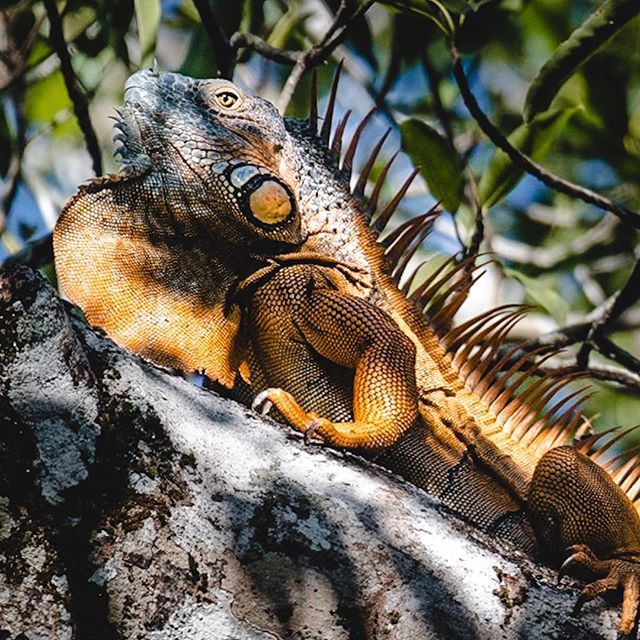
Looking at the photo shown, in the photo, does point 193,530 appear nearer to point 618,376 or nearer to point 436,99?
point 618,376

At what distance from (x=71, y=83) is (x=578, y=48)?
237cm

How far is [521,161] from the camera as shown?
511cm

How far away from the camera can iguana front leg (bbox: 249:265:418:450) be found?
12.3 ft

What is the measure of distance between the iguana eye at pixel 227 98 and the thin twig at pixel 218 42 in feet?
1.92

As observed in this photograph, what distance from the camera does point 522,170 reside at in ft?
17.9

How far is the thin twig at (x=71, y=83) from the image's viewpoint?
5.12m

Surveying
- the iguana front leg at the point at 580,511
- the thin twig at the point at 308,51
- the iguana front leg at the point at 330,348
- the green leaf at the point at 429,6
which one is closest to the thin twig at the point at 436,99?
the green leaf at the point at 429,6

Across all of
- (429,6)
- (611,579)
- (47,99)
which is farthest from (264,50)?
(611,579)

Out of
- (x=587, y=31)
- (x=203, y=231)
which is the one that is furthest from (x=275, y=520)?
(x=587, y=31)

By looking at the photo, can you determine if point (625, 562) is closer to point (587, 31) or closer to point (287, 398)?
point (287, 398)

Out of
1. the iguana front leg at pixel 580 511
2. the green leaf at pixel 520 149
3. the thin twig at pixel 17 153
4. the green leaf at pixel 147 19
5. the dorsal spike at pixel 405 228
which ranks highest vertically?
the green leaf at pixel 147 19

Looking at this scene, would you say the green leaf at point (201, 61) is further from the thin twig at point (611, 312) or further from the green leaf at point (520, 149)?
the thin twig at point (611, 312)

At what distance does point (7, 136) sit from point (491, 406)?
9.98 ft

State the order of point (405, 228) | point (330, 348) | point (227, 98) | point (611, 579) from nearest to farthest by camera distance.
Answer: point (611, 579), point (330, 348), point (227, 98), point (405, 228)
